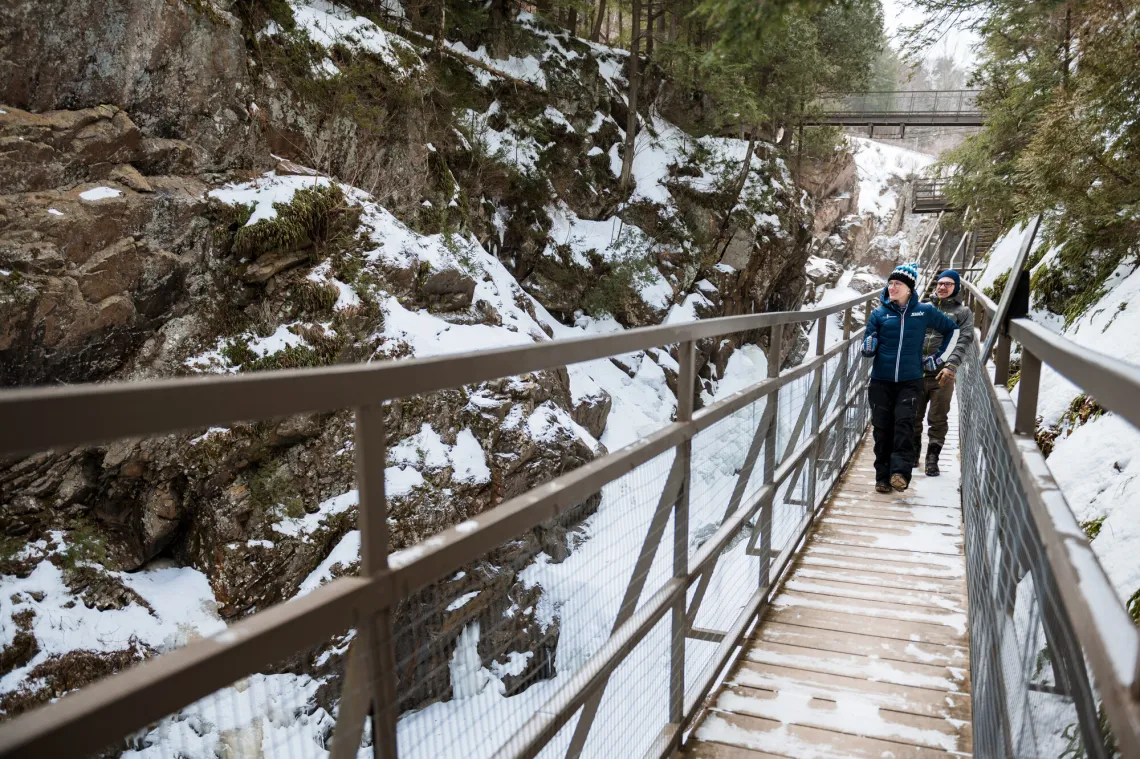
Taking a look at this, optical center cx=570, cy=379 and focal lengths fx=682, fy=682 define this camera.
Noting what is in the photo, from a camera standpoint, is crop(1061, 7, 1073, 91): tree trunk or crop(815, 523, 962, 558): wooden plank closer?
crop(815, 523, 962, 558): wooden plank

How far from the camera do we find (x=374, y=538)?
1138mm

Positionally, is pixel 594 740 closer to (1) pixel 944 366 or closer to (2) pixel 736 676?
(2) pixel 736 676

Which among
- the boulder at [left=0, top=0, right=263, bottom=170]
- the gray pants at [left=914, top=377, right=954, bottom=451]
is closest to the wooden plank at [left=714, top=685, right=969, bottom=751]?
the gray pants at [left=914, top=377, right=954, bottom=451]

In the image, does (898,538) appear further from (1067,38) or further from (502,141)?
(502,141)

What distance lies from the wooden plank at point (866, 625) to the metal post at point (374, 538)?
325 cm

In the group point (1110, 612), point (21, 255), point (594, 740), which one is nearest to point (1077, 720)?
point (1110, 612)

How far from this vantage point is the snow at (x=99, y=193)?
23.9 feet

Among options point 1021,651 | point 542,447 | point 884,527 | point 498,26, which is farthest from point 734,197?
point 1021,651

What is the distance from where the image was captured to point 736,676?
3328mm

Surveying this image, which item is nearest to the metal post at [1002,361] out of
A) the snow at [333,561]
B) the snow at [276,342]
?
the snow at [333,561]

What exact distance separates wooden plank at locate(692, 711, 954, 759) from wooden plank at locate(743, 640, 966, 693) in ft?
1.68

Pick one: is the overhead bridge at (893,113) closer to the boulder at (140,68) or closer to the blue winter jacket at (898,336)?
the boulder at (140,68)

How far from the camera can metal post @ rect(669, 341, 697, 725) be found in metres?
2.45

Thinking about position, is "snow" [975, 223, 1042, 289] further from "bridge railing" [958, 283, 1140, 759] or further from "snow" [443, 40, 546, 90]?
"snow" [443, 40, 546, 90]
